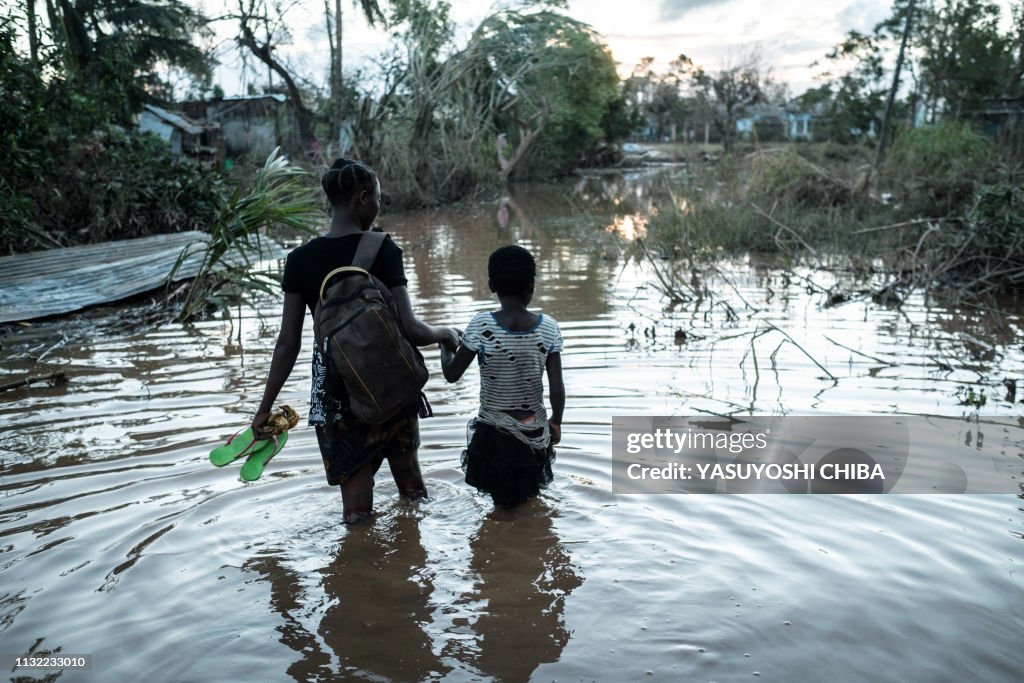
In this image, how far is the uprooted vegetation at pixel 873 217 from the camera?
9.16m

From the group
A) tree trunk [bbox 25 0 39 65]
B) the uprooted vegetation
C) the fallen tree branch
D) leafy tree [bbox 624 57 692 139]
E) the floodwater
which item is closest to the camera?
the floodwater

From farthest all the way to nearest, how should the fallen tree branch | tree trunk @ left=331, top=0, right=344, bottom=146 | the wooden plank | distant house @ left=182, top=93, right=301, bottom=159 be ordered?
distant house @ left=182, top=93, right=301, bottom=159 < tree trunk @ left=331, top=0, right=344, bottom=146 < the wooden plank < the fallen tree branch

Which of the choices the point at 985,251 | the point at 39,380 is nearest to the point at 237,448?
the point at 39,380

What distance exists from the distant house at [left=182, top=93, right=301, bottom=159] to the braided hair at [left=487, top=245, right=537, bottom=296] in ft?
100.0

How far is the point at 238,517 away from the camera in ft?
13.1

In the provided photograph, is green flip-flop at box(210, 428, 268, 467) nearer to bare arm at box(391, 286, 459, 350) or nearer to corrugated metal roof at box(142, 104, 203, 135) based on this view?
bare arm at box(391, 286, 459, 350)

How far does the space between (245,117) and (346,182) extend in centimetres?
3358

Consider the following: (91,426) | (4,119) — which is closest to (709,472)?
(91,426)

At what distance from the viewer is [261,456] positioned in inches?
148

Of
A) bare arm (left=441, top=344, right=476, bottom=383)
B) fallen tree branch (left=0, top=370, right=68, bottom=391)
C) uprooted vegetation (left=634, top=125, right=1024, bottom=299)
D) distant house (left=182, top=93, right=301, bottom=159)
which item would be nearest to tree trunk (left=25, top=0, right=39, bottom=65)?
fallen tree branch (left=0, top=370, right=68, bottom=391)

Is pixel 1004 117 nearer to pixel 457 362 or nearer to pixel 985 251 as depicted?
pixel 985 251

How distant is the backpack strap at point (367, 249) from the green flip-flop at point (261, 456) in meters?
0.86

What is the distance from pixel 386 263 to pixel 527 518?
4.43 ft

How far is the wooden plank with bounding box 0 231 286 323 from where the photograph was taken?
8750 mm
